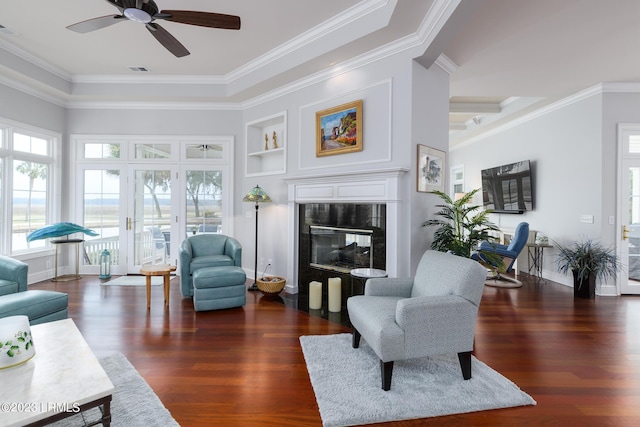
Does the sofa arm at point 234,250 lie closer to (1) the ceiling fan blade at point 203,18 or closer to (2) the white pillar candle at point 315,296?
(2) the white pillar candle at point 315,296

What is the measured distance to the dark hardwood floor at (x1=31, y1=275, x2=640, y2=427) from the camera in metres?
1.98

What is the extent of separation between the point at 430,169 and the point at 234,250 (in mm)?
2747

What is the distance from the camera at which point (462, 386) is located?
2.24m

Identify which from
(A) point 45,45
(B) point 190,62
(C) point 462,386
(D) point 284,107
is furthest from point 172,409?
(A) point 45,45

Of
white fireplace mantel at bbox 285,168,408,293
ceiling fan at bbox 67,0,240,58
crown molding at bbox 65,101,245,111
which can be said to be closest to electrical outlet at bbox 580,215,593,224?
white fireplace mantel at bbox 285,168,408,293

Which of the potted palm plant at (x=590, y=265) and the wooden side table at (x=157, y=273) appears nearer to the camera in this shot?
the wooden side table at (x=157, y=273)

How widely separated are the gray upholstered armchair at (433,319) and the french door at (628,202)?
401 cm

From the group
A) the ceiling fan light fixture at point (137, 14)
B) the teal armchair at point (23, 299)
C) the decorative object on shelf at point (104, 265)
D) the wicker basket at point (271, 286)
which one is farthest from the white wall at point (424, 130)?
the decorative object on shelf at point (104, 265)

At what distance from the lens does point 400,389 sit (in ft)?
7.20

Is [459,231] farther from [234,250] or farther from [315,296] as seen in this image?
[234,250]

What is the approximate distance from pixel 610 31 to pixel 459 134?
16.0ft

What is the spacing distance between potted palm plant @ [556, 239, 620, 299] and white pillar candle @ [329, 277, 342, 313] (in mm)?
3515

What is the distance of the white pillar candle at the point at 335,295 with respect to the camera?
3.82 m

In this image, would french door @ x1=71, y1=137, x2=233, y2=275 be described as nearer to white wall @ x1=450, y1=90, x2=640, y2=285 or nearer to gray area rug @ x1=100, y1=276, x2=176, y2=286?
gray area rug @ x1=100, y1=276, x2=176, y2=286
